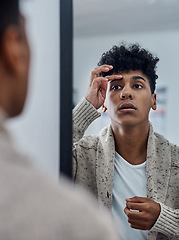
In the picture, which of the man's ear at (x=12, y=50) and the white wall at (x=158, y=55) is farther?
the white wall at (x=158, y=55)

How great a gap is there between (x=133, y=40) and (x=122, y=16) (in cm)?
7

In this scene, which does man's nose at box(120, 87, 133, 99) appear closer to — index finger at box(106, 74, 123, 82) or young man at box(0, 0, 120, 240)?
index finger at box(106, 74, 123, 82)

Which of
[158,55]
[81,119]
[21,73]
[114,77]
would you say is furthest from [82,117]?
[21,73]

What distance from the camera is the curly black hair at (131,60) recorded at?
2.24ft

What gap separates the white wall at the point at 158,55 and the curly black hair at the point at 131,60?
0.01 m

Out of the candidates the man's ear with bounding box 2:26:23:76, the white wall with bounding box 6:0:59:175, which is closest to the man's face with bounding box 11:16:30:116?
the man's ear with bounding box 2:26:23:76

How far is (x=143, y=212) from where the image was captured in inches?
25.5

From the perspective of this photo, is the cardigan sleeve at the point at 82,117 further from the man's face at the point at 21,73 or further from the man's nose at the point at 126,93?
the man's face at the point at 21,73

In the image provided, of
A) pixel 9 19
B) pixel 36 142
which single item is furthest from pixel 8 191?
pixel 36 142

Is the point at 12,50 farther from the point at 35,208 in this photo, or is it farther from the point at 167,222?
the point at 167,222

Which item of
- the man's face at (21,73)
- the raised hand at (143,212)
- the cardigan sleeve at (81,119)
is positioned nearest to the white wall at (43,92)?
the cardigan sleeve at (81,119)

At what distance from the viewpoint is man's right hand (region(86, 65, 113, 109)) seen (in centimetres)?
70

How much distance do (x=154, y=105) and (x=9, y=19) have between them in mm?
455

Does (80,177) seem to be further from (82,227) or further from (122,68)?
(82,227)
